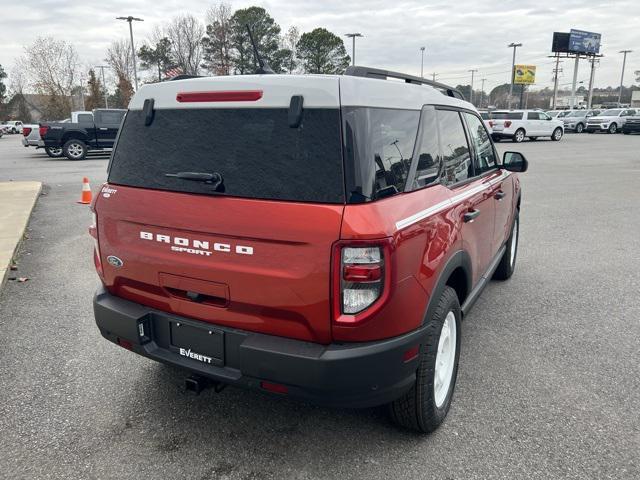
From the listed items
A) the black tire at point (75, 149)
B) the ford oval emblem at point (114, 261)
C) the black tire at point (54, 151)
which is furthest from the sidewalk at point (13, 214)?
the black tire at point (54, 151)

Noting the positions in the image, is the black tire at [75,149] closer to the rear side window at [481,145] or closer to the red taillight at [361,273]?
the rear side window at [481,145]

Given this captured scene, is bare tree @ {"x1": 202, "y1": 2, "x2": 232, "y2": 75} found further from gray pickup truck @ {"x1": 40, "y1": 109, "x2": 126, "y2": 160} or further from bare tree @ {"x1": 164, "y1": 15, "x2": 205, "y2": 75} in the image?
gray pickup truck @ {"x1": 40, "y1": 109, "x2": 126, "y2": 160}

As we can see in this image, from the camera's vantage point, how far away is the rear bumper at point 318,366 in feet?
7.23

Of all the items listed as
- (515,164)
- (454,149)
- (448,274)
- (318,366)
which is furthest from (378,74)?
(515,164)

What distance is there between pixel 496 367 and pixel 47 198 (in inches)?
394

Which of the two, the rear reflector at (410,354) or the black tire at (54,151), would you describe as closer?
the rear reflector at (410,354)

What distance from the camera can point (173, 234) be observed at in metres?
2.48

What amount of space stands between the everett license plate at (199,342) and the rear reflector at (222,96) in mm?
1120

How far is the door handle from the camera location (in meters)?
3.08

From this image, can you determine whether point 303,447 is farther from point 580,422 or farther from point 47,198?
point 47,198

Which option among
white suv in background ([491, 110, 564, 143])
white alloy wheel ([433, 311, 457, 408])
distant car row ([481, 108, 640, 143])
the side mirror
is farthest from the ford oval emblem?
white suv in background ([491, 110, 564, 143])

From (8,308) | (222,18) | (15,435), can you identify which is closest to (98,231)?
(15,435)

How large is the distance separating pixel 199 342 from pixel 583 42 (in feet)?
228

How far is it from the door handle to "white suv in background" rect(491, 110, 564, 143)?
25687mm
